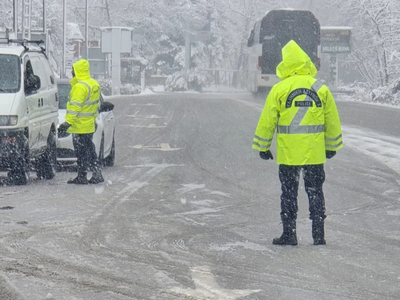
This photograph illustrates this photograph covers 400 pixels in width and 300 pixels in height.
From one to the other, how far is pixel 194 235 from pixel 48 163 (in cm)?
538

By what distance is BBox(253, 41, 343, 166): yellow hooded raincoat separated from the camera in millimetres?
7859

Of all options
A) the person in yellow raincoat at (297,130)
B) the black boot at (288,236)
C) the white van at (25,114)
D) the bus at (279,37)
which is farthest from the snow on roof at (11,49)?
the bus at (279,37)

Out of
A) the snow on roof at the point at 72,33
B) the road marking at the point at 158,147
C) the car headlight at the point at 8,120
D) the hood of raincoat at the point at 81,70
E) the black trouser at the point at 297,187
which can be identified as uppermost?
the snow on roof at the point at 72,33

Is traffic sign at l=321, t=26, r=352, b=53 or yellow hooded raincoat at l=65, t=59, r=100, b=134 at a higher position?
traffic sign at l=321, t=26, r=352, b=53

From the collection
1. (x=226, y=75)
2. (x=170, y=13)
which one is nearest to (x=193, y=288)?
(x=170, y=13)

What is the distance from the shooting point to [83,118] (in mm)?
12469

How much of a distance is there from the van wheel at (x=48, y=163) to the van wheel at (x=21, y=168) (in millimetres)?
724

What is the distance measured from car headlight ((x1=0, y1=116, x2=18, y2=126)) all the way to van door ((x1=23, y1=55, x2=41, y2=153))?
0.43 meters

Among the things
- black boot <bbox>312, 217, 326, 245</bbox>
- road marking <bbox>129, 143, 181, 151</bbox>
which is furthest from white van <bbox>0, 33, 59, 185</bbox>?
black boot <bbox>312, 217, 326, 245</bbox>

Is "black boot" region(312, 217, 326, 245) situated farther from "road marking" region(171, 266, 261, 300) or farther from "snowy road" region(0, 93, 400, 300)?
"road marking" region(171, 266, 261, 300)

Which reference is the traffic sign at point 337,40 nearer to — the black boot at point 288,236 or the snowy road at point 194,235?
the snowy road at point 194,235

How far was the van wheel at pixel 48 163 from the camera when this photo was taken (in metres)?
13.3

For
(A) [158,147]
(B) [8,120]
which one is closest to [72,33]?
(A) [158,147]

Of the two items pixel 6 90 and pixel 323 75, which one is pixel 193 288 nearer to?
pixel 6 90
